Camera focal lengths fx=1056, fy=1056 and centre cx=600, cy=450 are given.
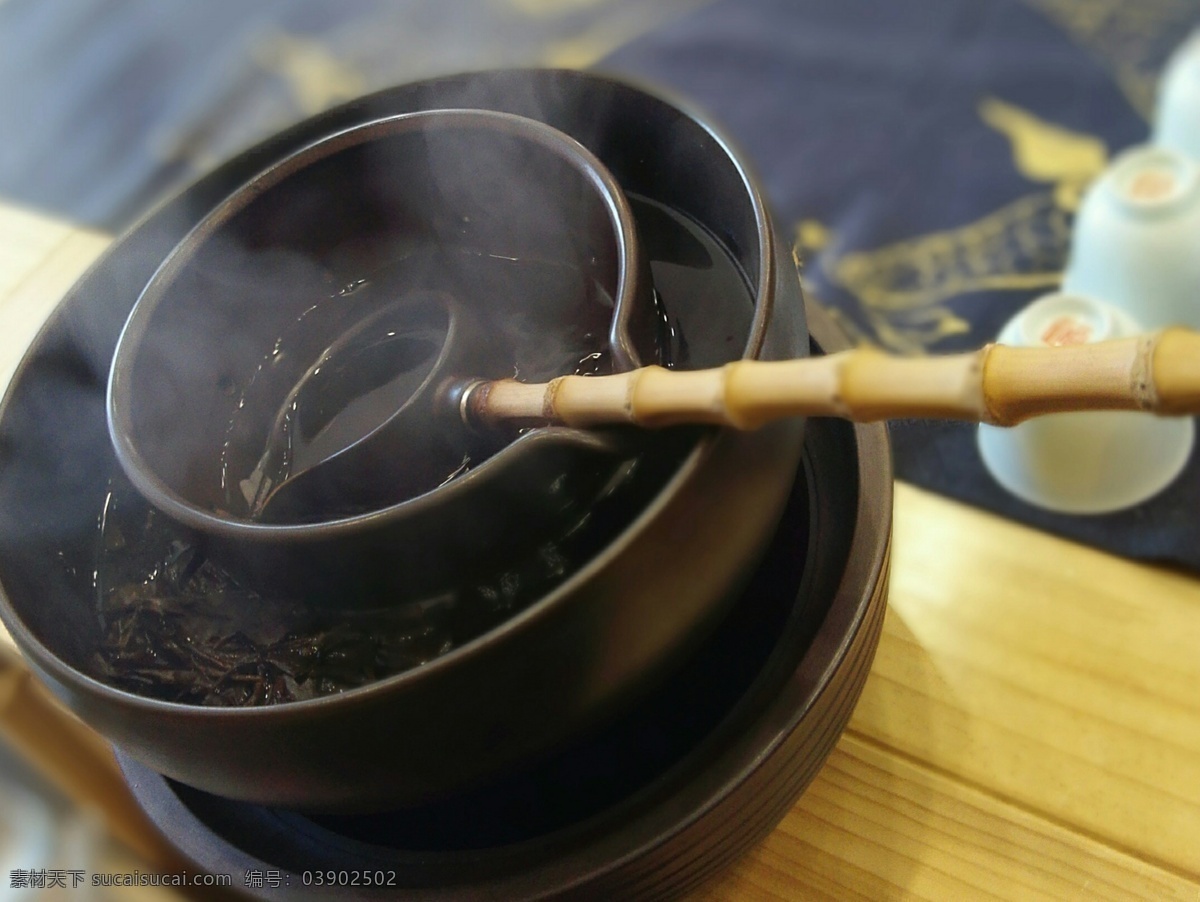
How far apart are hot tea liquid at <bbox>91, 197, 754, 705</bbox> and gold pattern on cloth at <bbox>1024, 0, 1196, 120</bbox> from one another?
1.21m

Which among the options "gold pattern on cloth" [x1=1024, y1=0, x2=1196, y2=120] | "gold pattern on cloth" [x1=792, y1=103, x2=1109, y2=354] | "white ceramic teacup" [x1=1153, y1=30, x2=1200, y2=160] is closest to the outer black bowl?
"gold pattern on cloth" [x1=792, y1=103, x2=1109, y2=354]

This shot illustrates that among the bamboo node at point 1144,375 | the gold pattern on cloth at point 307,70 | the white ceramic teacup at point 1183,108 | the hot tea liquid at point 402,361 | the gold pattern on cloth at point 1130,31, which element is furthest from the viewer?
the gold pattern on cloth at point 307,70

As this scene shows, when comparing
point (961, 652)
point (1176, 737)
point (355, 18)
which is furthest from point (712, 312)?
point (355, 18)

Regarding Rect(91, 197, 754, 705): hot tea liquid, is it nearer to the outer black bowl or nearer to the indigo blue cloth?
the outer black bowl

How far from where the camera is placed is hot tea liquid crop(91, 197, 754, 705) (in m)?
0.71

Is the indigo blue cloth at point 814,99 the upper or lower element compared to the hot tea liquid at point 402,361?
upper

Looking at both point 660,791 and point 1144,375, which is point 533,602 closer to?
point 660,791

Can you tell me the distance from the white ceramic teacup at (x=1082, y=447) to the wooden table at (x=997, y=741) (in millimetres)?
119

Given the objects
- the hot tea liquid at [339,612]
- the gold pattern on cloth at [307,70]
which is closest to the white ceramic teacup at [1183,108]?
the hot tea liquid at [339,612]

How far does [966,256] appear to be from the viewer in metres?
1.55

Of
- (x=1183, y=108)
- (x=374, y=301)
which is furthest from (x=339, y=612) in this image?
(x=1183, y=108)

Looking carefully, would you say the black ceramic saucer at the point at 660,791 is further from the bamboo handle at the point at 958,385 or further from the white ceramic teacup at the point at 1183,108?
the white ceramic teacup at the point at 1183,108

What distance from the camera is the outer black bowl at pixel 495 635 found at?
575mm

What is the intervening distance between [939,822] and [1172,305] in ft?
2.60
